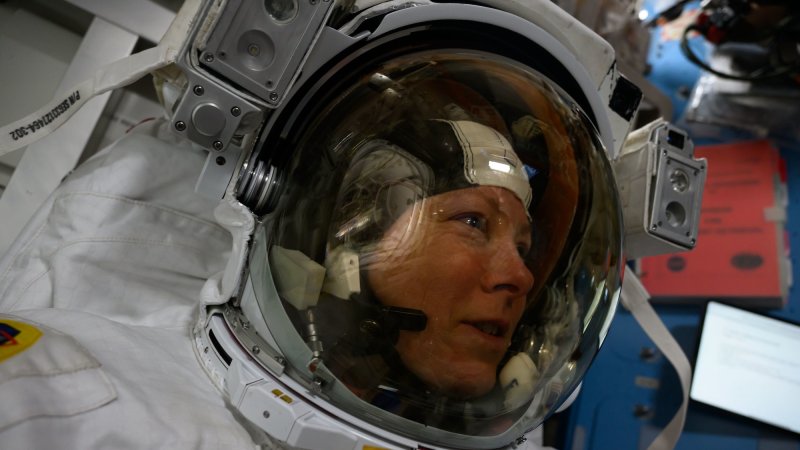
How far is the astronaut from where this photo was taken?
0.61 metres

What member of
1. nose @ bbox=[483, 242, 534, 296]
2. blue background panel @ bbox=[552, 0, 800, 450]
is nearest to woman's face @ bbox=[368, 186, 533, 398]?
A: nose @ bbox=[483, 242, 534, 296]

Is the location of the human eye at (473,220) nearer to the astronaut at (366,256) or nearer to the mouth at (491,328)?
the astronaut at (366,256)

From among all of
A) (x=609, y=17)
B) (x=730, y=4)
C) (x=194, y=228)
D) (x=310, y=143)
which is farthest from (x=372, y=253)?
(x=730, y=4)

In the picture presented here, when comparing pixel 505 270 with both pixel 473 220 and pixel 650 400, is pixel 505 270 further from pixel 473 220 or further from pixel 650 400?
pixel 650 400

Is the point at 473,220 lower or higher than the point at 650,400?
higher

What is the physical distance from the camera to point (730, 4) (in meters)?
1.66

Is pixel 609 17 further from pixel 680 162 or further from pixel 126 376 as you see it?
pixel 126 376

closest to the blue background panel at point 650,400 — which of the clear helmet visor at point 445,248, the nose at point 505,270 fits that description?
the clear helmet visor at point 445,248

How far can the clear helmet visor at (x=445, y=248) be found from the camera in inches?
25.2

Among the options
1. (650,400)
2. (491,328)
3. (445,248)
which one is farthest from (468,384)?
(650,400)

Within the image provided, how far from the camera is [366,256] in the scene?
0.64 metres

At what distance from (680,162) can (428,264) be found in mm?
514

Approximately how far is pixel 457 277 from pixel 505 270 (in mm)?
62

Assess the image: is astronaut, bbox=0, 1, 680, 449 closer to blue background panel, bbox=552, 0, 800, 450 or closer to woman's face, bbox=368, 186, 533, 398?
woman's face, bbox=368, 186, 533, 398
